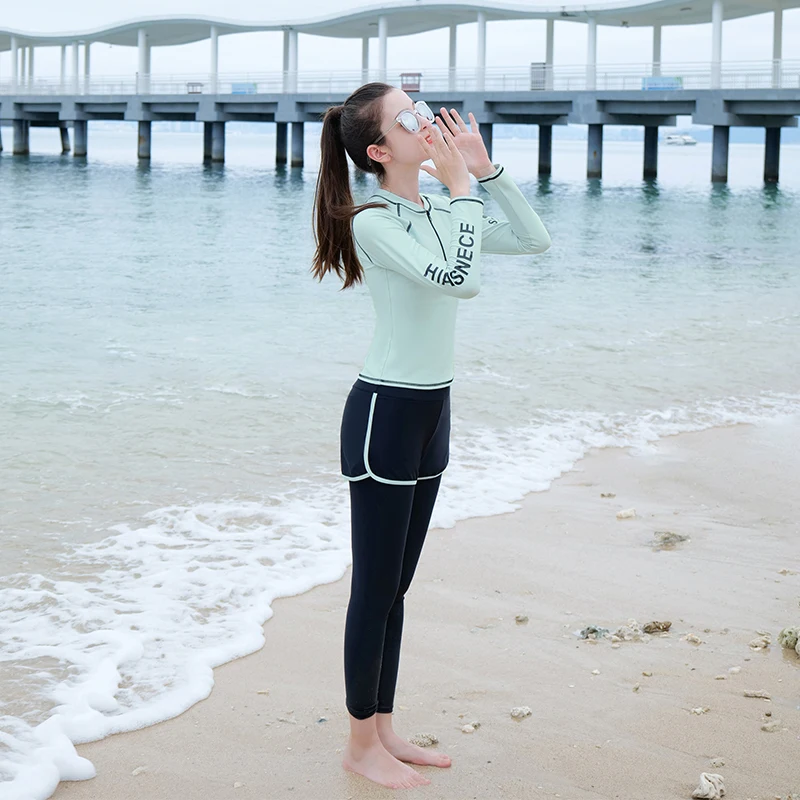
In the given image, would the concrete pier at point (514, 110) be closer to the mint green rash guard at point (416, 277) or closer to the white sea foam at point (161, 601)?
the white sea foam at point (161, 601)

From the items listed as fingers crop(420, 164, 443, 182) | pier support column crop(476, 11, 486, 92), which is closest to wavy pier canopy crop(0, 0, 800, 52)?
pier support column crop(476, 11, 486, 92)

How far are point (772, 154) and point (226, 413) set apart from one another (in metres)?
40.5

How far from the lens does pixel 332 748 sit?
9.62 feet

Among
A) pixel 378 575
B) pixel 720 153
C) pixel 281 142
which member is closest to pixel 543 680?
pixel 378 575

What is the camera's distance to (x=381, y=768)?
275 cm

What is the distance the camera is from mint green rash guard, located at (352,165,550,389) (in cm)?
239

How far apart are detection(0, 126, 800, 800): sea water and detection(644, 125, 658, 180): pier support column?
27076 millimetres

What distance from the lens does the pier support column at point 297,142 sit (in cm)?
4653

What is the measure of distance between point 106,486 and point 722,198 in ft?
103

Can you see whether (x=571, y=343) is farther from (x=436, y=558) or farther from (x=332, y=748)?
(x=332, y=748)

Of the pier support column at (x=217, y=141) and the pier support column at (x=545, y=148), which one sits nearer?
the pier support column at (x=545, y=148)

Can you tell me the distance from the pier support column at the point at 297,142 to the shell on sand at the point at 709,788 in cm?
4555

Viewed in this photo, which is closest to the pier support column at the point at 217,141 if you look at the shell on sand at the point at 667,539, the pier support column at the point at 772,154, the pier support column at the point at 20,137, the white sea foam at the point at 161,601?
the pier support column at the point at 20,137

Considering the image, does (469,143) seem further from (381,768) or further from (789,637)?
(789,637)
